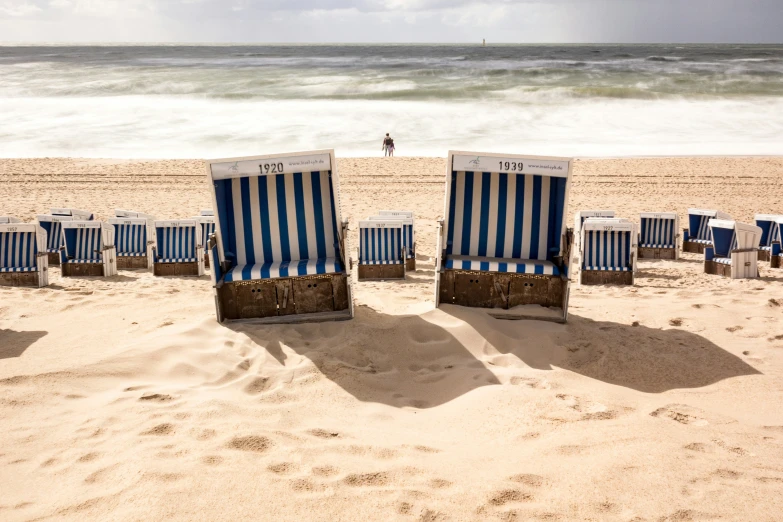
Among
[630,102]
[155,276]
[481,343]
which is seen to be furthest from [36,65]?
[481,343]

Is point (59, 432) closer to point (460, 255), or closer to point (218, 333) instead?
point (218, 333)

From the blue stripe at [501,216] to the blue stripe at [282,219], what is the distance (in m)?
1.90

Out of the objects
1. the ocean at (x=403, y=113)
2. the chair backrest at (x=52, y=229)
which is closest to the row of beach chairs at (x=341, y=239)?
the chair backrest at (x=52, y=229)

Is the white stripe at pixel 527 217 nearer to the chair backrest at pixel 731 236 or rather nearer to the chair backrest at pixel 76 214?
the chair backrest at pixel 731 236

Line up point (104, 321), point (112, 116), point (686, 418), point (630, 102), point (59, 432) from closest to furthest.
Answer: point (59, 432) < point (686, 418) < point (104, 321) < point (112, 116) < point (630, 102)

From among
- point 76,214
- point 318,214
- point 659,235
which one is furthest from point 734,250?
point 76,214

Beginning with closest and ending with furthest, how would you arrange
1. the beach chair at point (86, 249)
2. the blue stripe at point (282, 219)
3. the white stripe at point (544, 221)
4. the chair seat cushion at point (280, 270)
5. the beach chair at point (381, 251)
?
the chair seat cushion at point (280, 270) → the blue stripe at point (282, 219) → the white stripe at point (544, 221) → the beach chair at point (381, 251) → the beach chair at point (86, 249)

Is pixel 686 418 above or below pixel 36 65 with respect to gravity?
below

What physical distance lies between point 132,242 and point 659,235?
23.8ft

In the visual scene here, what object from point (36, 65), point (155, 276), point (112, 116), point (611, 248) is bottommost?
point (155, 276)

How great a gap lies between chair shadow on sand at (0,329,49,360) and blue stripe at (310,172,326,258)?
2366mm

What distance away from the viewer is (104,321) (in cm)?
591

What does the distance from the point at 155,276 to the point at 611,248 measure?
18.3ft

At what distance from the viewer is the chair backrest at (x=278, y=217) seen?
5.86m
